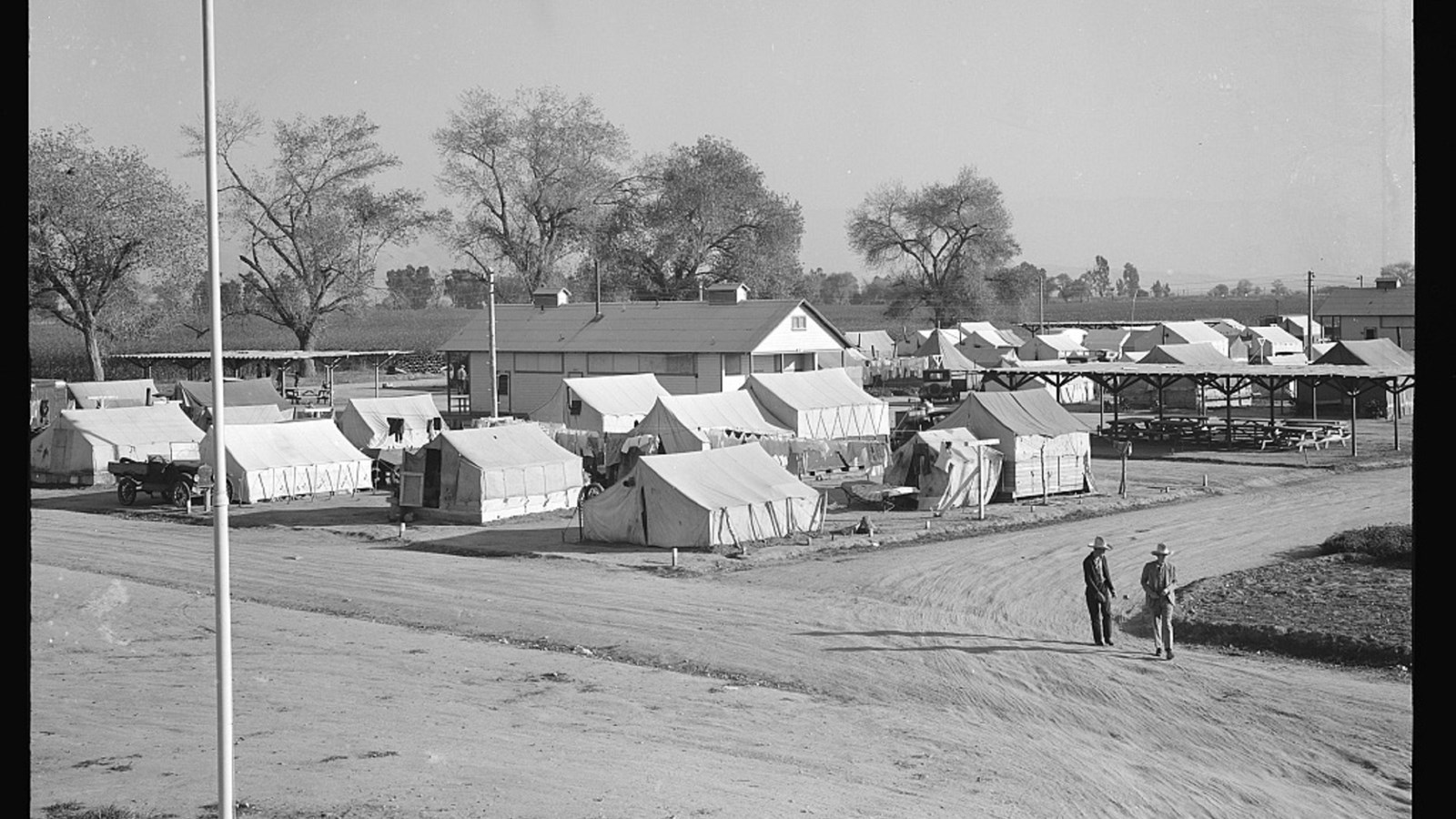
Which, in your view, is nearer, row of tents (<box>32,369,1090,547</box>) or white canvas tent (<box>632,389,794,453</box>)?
row of tents (<box>32,369,1090,547</box>)

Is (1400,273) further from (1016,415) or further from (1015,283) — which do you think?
(1016,415)

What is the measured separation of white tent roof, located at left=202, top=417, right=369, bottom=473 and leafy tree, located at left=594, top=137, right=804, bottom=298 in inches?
1910

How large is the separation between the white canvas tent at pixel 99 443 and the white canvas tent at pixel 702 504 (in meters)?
16.4

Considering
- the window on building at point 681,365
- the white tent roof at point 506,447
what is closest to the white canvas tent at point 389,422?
the white tent roof at point 506,447

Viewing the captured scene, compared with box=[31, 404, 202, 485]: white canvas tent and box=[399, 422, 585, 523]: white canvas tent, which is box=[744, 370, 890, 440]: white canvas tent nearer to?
box=[399, 422, 585, 523]: white canvas tent

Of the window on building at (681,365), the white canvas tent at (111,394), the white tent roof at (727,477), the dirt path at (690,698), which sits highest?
the window on building at (681,365)

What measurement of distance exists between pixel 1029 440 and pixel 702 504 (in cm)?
990

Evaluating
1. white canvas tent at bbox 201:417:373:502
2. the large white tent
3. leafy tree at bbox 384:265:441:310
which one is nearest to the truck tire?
white canvas tent at bbox 201:417:373:502

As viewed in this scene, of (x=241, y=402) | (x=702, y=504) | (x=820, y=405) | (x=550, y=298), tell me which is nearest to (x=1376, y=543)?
(x=702, y=504)

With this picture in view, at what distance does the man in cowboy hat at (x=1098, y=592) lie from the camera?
16.8 m

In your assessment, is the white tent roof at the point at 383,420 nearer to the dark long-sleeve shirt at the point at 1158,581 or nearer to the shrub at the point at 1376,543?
the shrub at the point at 1376,543

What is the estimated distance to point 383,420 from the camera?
40594mm

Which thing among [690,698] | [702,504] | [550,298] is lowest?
[690,698]

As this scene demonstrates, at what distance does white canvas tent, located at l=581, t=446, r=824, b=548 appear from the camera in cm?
2412
